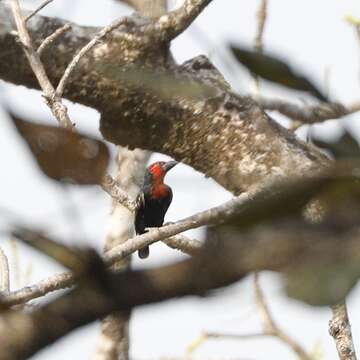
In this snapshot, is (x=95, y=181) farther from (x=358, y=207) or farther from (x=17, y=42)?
(x=17, y=42)

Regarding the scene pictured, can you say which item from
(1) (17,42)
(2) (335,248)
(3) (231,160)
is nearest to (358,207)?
(2) (335,248)

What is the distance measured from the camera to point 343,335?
2.43 meters

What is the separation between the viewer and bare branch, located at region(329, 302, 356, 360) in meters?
2.37

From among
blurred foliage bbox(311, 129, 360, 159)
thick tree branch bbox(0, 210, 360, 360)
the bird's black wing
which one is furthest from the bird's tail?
thick tree branch bbox(0, 210, 360, 360)

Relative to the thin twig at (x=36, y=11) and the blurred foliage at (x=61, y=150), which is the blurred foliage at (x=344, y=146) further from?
the thin twig at (x=36, y=11)

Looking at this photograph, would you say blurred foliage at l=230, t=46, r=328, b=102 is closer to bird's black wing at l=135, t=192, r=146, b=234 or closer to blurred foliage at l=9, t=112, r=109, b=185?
blurred foliage at l=9, t=112, r=109, b=185

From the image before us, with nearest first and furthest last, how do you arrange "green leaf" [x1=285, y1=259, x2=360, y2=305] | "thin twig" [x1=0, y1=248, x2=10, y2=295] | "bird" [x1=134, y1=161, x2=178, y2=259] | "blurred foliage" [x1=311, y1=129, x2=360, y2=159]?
"green leaf" [x1=285, y1=259, x2=360, y2=305] < "blurred foliage" [x1=311, y1=129, x2=360, y2=159] < "thin twig" [x1=0, y1=248, x2=10, y2=295] < "bird" [x1=134, y1=161, x2=178, y2=259]

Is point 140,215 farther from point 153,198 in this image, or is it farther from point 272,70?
point 272,70

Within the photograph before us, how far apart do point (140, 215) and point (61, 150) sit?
4.58 metres

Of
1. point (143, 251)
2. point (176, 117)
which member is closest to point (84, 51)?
point (176, 117)

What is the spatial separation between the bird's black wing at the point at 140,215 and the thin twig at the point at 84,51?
7.74 ft

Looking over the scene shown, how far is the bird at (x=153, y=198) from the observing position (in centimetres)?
508

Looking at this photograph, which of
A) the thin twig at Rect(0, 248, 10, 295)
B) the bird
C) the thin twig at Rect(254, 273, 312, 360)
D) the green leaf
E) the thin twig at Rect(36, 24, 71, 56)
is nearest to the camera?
the green leaf

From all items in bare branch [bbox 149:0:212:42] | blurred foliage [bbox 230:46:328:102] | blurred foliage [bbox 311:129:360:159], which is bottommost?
bare branch [bbox 149:0:212:42]
